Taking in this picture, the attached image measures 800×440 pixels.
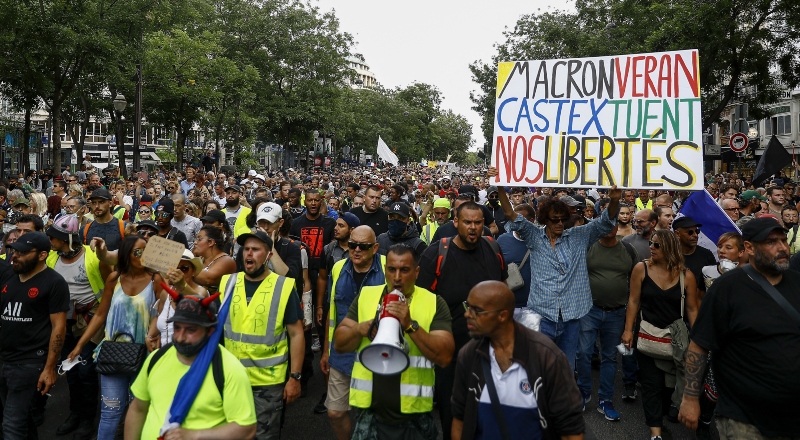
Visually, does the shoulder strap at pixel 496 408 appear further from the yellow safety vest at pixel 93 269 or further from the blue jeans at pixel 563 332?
the yellow safety vest at pixel 93 269

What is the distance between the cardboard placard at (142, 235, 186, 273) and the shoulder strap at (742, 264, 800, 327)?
3.54m

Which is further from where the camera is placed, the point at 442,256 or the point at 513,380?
the point at 442,256

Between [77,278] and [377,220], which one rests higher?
[377,220]

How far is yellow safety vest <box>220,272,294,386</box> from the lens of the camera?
453cm

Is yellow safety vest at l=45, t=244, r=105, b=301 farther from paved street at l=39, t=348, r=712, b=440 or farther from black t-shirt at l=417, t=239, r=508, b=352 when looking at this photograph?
black t-shirt at l=417, t=239, r=508, b=352

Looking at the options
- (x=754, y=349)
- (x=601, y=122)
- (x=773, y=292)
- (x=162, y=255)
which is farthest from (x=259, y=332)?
(x=601, y=122)

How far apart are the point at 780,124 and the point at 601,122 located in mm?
44015

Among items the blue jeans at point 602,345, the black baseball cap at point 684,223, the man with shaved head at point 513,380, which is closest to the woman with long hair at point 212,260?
the man with shaved head at point 513,380

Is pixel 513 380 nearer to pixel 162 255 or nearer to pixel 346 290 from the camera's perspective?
pixel 346 290

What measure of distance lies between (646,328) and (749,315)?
1.95 metres

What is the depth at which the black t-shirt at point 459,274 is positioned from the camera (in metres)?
4.91

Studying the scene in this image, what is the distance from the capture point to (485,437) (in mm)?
3188

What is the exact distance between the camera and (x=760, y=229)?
3.84m

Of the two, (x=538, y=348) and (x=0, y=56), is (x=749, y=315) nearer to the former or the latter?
(x=538, y=348)
